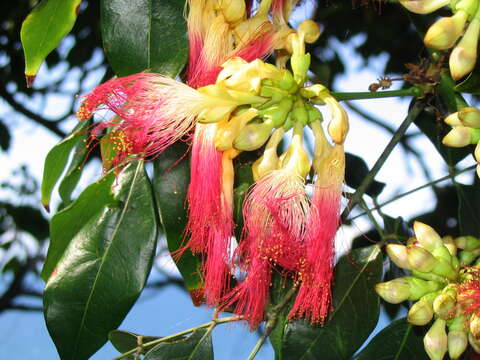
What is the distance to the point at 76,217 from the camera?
1.13m

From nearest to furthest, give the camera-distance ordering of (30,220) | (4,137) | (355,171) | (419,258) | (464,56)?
(464,56) → (419,258) → (355,171) → (4,137) → (30,220)

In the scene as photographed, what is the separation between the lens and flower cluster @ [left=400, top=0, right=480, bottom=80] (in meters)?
0.86

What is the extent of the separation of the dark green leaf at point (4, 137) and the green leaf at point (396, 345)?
5.67 feet

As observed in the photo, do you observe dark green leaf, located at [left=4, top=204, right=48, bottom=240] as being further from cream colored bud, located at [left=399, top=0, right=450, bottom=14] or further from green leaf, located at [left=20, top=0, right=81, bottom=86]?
cream colored bud, located at [left=399, top=0, right=450, bottom=14]

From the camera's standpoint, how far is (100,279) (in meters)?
1.08

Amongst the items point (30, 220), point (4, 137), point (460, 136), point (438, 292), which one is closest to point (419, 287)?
point (438, 292)

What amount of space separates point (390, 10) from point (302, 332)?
1641 mm

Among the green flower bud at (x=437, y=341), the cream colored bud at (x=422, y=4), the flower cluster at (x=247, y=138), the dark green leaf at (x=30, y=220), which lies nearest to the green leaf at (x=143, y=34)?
the flower cluster at (x=247, y=138)

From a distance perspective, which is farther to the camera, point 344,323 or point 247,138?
point 344,323

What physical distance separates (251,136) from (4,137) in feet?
5.73

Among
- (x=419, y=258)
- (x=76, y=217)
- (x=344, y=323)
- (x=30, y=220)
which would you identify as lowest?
(x=30, y=220)

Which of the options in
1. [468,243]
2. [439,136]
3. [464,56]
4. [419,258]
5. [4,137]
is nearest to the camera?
[464,56]

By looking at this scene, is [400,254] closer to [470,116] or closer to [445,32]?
[470,116]

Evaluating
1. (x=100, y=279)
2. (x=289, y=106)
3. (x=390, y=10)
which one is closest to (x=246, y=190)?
(x=289, y=106)
